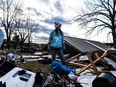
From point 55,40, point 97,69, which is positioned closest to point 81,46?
point 97,69

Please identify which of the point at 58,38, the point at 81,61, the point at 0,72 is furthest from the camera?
the point at 81,61

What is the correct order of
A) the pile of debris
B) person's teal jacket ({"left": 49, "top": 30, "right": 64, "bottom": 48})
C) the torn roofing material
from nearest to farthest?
1. the pile of debris
2. person's teal jacket ({"left": 49, "top": 30, "right": 64, "bottom": 48})
3. the torn roofing material

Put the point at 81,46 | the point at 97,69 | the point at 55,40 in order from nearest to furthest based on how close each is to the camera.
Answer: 1. the point at 55,40
2. the point at 97,69
3. the point at 81,46

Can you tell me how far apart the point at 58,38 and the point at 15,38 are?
58.3 meters

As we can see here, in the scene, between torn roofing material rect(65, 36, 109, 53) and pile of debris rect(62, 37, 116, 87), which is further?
torn roofing material rect(65, 36, 109, 53)

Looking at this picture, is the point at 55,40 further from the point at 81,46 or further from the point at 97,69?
the point at 81,46

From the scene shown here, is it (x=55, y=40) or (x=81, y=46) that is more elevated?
(x=55, y=40)

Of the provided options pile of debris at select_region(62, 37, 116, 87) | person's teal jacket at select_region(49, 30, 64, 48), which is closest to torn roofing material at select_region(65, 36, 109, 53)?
pile of debris at select_region(62, 37, 116, 87)

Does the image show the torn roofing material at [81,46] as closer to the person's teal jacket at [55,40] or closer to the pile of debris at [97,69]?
the pile of debris at [97,69]

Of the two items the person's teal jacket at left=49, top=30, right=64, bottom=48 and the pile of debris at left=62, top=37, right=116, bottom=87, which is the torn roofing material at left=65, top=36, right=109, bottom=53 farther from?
the person's teal jacket at left=49, top=30, right=64, bottom=48

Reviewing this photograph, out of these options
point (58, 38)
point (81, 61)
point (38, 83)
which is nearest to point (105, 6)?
point (81, 61)

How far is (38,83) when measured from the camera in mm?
6906

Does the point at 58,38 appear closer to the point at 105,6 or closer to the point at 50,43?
the point at 50,43

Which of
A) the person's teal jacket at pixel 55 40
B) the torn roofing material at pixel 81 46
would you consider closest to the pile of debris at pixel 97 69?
the torn roofing material at pixel 81 46
